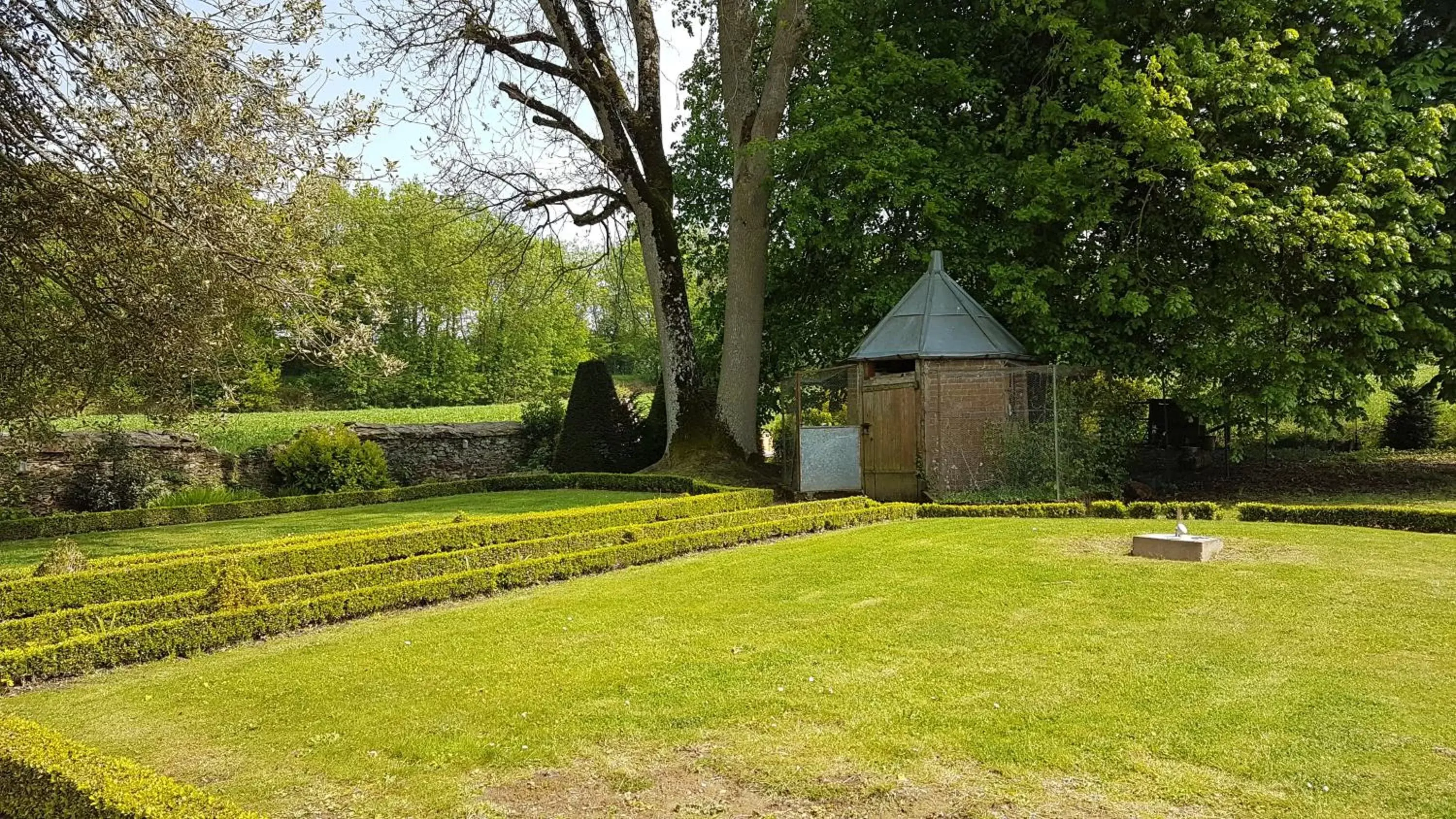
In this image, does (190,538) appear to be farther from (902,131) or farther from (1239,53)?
(1239,53)

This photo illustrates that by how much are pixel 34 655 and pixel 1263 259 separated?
16.3 m

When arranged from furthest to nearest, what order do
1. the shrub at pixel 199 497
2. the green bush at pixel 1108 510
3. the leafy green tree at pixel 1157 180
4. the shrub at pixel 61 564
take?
the shrub at pixel 199 497 → the leafy green tree at pixel 1157 180 → the green bush at pixel 1108 510 → the shrub at pixel 61 564

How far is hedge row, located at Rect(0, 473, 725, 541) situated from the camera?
557 inches

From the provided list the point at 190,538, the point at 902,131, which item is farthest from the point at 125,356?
the point at 902,131

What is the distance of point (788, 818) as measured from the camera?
3.72 meters

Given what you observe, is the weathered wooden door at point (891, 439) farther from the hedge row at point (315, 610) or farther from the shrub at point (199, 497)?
the shrub at point (199, 497)

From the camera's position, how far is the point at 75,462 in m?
16.6

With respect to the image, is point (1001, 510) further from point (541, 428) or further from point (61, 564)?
point (541, 428)

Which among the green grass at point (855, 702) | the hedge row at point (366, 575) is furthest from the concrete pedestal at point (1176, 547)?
the hedge row at point (366, 575)

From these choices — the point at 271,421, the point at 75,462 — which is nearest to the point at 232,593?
the point at 75,462

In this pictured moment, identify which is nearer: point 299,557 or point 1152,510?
point 299,557

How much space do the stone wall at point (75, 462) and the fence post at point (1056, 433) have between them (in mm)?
15575

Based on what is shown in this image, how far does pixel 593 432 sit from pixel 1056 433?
35.5 feet

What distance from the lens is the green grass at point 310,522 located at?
11.8 m
